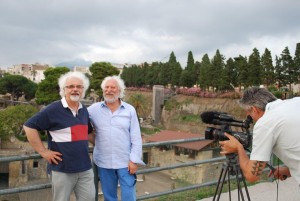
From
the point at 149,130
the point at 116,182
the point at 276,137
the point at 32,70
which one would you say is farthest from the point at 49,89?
the point at 32,70

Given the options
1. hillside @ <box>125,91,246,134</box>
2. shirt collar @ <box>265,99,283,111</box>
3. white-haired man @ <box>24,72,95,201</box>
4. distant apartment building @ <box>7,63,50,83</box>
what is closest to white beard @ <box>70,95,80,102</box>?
white-haired man @ <box>24,72,95,201</box>

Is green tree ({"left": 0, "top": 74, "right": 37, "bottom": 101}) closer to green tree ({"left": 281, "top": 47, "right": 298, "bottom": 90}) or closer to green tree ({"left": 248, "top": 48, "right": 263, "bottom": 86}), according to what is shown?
green tree ({"left": 248, "top": 48, "right": 263, "bottom": 86})

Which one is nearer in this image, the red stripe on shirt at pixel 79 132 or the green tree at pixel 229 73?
the red stripe on shirt at pixel 79 132

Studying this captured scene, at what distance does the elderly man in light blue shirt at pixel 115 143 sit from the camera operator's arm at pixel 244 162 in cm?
96

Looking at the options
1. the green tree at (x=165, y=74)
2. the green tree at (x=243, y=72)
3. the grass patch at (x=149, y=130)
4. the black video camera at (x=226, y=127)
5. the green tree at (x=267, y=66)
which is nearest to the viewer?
the black video camera at (x=226, y=127)

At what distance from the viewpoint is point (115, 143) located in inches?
117

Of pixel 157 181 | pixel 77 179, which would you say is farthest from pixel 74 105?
pixel 157 181

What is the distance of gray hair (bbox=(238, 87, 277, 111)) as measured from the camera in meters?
2.22

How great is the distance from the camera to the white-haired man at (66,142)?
2584 millimetres

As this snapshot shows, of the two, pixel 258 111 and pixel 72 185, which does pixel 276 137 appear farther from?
pixel 72 185

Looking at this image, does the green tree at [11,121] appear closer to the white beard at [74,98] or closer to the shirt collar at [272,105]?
the white beard at [74,98]

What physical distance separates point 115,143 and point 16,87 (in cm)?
5061

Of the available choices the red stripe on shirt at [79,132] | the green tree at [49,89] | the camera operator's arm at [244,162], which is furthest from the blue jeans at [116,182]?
the green tree at [49,89]

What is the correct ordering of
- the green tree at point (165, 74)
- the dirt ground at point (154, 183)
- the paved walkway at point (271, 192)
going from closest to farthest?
1. the paved walkway at point (271, 192)
2. the dirt ground at point (154, 183)
3. the green tree at point (165, 74)
